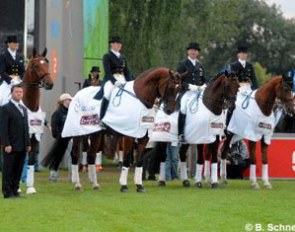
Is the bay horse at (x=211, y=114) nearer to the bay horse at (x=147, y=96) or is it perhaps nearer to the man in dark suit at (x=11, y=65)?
the bay horse at (x=147, y=96)

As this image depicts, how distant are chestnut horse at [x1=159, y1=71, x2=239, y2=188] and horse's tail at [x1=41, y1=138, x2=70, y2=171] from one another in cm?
278

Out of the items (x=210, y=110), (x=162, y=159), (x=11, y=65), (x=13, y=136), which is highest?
(x=11, y=65)

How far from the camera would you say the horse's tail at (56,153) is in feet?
62.5

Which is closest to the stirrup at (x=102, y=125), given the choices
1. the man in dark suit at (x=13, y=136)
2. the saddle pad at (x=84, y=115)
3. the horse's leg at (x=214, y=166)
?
the saddle pad at (x=84, y=115)

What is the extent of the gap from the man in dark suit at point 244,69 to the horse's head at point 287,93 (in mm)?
1030

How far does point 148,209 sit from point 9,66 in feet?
16.3

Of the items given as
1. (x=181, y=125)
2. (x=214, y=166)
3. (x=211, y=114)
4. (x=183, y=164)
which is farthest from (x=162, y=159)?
(x=211, y=114)

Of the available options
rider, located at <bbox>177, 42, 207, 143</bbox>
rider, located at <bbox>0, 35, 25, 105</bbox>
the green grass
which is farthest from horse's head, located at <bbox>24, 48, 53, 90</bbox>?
rider, located at <bbox>177, 42, 207, 143</bbox>

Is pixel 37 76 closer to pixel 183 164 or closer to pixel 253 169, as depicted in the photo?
pixel 183 164

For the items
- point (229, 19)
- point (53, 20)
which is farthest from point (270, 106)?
point (229, 19)

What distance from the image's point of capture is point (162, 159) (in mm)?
19078

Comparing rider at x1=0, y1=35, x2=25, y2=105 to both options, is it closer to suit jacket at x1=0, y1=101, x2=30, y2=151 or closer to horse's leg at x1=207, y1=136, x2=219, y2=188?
suit jacket at x1=0, y1=101, x2=30, y2=151

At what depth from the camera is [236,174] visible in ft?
71.8

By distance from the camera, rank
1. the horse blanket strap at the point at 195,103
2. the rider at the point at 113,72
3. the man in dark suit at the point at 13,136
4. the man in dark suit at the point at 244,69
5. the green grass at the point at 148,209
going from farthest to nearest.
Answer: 1. the man in dark suit at the point at 244,69
2. the horse blanket strap at the point at 195,103
3. the rider at the point at 113,72
4. the man in dark suit at the point at 13,136
5. the green grass at the point at 148,209
